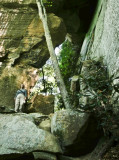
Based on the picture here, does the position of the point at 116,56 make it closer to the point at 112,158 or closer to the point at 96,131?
the point at 96,131

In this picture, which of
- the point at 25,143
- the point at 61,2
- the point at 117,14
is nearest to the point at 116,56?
the point at 117,14

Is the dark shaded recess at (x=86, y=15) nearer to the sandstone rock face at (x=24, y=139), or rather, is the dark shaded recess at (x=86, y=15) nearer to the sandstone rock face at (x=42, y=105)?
the sandstone rock face at (x=42, y=105)

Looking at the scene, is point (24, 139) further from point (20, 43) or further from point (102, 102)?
point (20, 43)

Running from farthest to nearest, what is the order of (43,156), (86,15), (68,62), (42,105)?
(68,62) < (86,15) < (42,105) < (43,156)

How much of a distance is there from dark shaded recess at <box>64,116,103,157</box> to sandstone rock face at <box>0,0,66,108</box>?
3579 mm

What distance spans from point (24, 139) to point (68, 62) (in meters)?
7.59

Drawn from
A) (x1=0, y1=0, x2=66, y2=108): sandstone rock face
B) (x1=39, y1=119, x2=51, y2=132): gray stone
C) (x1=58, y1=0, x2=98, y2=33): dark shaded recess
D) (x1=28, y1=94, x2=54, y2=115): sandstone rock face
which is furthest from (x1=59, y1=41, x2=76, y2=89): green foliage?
(x1=39, y1=119, x2=51, y2=132): gray stone

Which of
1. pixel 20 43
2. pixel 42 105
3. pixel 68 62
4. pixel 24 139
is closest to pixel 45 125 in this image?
pixel 24 139

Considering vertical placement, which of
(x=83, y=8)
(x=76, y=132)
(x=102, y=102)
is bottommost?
(x=76, y=132)

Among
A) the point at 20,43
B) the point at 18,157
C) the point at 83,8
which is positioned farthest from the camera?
the point at 83,8

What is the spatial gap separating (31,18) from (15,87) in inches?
143

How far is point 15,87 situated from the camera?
714 centimetres

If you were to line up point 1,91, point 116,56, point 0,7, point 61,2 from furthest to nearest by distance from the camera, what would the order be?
point 61,2 < point 0,7 < point 1,91 < point 116,56

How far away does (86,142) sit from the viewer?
3.79 meters
